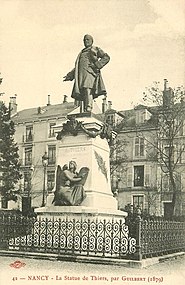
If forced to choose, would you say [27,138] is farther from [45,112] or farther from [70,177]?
[70,177]

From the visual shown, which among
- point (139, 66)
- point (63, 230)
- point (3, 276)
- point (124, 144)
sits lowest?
point (3, 276)

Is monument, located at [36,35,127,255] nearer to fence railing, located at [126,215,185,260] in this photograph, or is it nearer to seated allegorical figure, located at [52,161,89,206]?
seated allegorical figure, located at [52,161,89,206]

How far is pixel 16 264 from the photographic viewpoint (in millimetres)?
5324

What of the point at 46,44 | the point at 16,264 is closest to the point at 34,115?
the point at 46,44

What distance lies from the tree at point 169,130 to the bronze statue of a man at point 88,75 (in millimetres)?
806

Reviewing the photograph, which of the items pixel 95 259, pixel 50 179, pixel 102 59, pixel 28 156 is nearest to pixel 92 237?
pixel 95 259

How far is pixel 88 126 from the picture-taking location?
673 cm

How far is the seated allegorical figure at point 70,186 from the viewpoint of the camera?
20.7 feet

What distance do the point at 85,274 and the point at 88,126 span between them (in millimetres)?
2333

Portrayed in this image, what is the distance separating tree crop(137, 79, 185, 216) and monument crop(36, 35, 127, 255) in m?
0.93

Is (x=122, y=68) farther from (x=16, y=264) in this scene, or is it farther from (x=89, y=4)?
(x=16, y=264)

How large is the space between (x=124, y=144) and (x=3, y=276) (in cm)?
567

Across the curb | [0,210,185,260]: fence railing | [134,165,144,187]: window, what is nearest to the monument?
[0,210,185,260]: fence railing

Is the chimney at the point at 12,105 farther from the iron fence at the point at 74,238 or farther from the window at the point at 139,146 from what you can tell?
the window at the point at 139,146
